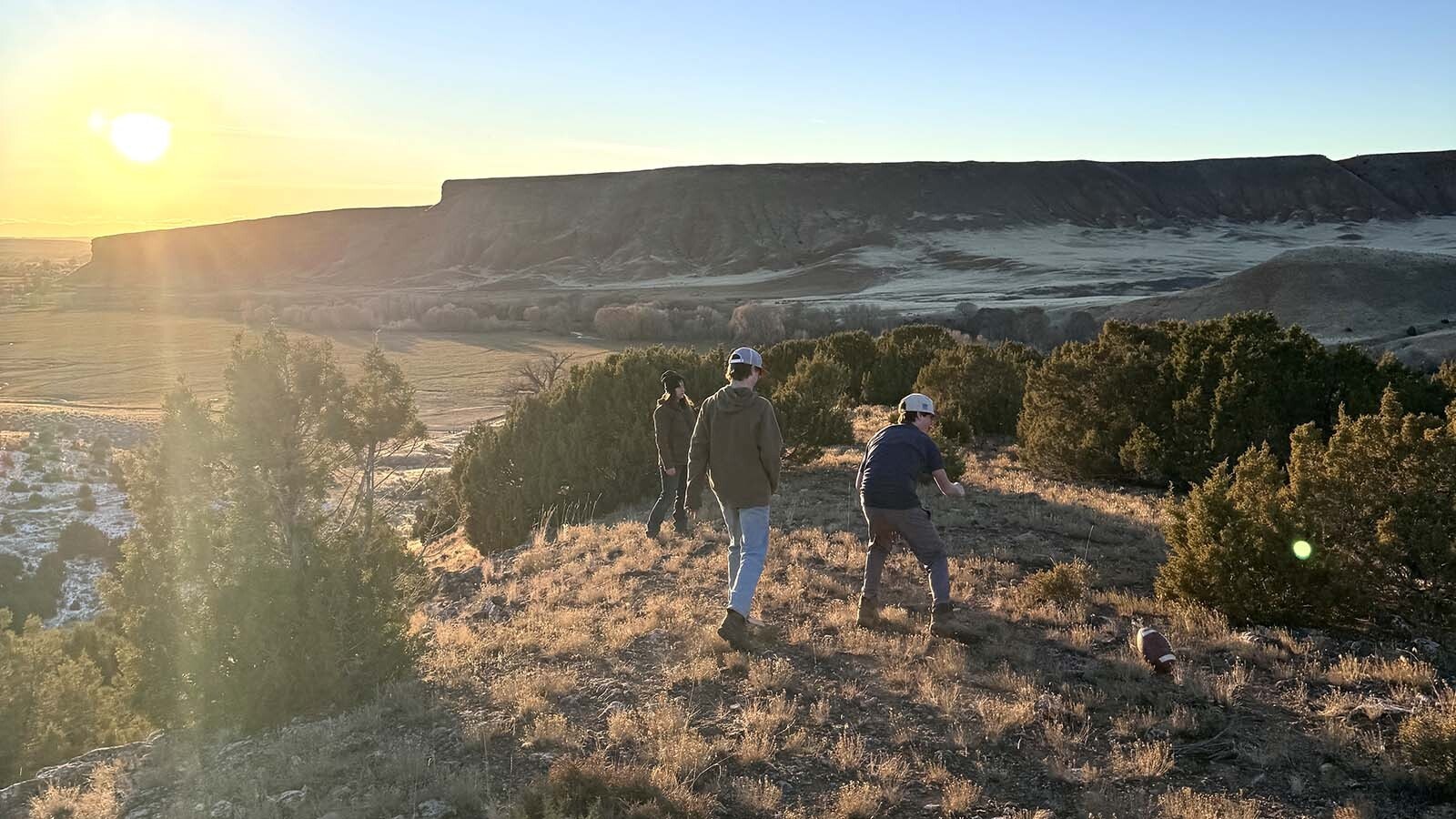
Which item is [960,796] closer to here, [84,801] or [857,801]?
[857,801]

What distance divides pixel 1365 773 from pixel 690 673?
3.67 meters

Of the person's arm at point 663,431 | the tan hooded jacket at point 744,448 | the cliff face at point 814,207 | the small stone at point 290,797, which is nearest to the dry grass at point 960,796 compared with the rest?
the tan hooded jacket at point 744,448

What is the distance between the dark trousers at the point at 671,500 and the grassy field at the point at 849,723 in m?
2.00

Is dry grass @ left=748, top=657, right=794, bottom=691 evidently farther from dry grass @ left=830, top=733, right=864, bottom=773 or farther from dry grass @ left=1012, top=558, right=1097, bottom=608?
dry grass @ left=1012, top=558, right=1097, bottom=608

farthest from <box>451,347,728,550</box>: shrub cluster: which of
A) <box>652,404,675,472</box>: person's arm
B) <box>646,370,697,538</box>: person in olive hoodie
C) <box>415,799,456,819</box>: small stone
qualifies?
<box>415,799,456,819</box>: small stone

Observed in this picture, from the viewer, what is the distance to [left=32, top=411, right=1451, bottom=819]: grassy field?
409 centimetres

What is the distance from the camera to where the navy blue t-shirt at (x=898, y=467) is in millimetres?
6043

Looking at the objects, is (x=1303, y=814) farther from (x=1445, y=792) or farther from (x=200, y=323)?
(x=200, y=323)

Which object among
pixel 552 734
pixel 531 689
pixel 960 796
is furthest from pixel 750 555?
pixel 960 796

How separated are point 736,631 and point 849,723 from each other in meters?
1.29

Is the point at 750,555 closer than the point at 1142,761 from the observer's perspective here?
No

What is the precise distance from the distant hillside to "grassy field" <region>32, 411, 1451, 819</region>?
45.1 meters

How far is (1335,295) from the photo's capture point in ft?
155

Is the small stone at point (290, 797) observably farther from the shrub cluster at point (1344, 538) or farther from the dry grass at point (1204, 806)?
the shrub cluster at point (1344, 538)
